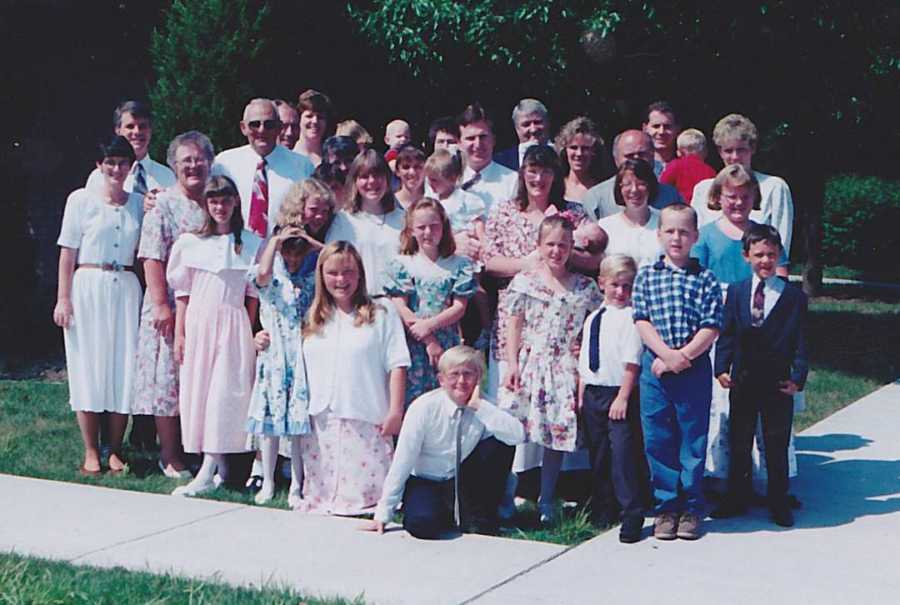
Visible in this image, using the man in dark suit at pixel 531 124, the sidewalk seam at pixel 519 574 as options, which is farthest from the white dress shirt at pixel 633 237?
the sidewalk seam at pixel 519 574

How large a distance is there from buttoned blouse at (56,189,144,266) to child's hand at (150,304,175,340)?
37cm

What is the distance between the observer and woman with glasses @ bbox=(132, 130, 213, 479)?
6957 mm

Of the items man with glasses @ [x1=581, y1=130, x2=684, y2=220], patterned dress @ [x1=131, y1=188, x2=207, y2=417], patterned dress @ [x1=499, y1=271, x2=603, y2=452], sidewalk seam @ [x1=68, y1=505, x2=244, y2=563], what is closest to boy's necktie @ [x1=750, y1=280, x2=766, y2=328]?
man with glasses @ [x1=581, y1=130, x2=684, y2=220]

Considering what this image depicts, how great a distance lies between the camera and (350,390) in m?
6.37

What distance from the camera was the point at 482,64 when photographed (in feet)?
39.6

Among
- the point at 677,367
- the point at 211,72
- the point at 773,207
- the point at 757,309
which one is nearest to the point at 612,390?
the point at 677,367

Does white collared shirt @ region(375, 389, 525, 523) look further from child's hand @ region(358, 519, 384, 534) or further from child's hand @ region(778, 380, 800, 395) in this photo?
child's hand @ region(778, 380, 800, 395)

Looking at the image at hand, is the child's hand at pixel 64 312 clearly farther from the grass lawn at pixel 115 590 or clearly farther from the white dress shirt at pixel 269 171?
the grass lawn at pixel 115 590

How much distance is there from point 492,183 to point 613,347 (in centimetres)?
147

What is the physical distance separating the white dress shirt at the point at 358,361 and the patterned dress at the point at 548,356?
23.2 inches

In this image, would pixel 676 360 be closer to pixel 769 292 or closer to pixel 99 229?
pixel 769 292

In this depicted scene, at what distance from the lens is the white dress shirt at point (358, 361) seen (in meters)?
6.35

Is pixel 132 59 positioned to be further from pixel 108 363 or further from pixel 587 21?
pixel 108 363

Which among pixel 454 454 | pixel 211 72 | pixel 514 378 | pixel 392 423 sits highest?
pixel 211 72
